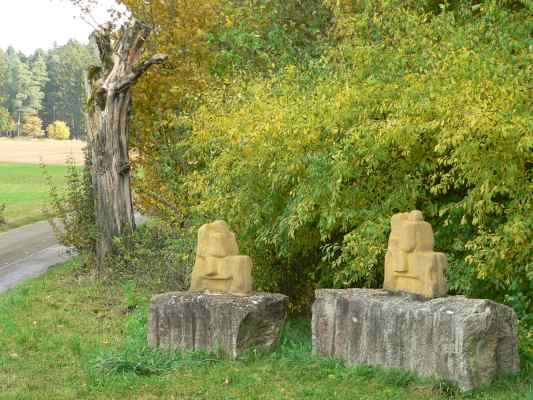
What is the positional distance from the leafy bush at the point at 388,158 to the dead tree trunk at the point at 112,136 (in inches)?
164

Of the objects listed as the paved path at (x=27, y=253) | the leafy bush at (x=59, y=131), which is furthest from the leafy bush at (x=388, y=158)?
the leafy bush at (x=59, y=131)

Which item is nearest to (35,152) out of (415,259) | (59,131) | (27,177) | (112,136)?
(27,177)

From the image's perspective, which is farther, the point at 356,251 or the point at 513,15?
the point at 513,15

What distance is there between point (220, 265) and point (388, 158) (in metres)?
2.04

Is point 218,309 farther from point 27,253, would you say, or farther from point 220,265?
point 27,253

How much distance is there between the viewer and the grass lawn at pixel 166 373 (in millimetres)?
7320

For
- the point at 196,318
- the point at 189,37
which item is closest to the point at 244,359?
Answer: the point at 196,318

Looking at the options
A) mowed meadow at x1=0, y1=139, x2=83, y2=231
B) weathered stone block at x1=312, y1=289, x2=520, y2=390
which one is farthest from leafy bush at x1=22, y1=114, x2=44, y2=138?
weathered stone block at x1=312, y1=289, x2=520, y2=390

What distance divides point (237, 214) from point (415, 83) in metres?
2.90

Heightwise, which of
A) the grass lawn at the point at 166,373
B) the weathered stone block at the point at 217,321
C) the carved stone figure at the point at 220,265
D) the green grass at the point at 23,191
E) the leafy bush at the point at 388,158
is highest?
the leafy bush at the point at 388,158

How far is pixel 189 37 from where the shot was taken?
59.8 ft

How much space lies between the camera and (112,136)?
50.3 ft

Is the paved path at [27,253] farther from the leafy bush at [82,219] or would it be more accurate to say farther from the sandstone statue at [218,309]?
the sandstone statue at [218,309]

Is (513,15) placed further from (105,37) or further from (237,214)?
(105,37)
